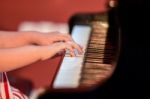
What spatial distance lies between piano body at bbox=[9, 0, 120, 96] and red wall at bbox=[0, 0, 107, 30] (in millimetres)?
569

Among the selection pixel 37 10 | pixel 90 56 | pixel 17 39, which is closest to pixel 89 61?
pixel 90 56

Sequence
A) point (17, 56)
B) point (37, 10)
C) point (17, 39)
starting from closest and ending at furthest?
point (17, 56)
point (17, 39)
point (37, 10)

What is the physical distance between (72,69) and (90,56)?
0.26 ft

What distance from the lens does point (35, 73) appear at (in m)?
1.71

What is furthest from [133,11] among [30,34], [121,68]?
[30,34]

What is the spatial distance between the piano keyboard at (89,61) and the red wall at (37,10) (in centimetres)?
59

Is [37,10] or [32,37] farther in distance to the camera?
[37,10]

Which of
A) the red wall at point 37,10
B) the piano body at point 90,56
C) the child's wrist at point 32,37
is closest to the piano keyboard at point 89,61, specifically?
the piano body at point 90,56

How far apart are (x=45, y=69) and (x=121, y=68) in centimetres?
82

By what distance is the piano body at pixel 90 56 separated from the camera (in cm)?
91

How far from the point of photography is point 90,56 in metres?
1.09

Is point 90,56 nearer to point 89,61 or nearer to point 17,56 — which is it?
point 89,61

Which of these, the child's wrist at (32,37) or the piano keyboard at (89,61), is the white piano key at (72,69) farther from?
the child's wrist at (32,37)

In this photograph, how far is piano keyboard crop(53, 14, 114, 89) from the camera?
3.15ft
